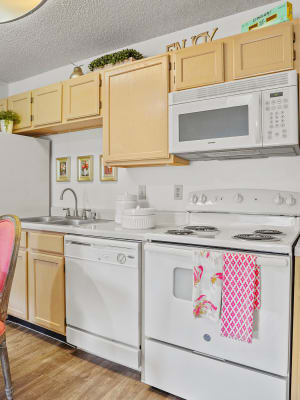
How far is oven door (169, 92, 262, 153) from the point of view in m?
1.72

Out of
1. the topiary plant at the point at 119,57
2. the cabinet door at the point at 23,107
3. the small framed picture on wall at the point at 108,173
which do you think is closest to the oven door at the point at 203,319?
the small framed picture on wall at the point at 108,173

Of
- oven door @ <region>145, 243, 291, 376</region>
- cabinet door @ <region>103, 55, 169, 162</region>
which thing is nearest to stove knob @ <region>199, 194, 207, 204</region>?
cabinet door @ <region>103, 55, 169, 162</region>

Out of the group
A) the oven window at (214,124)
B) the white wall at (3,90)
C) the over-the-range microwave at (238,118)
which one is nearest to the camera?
the over-the-range microwave at (238,118)

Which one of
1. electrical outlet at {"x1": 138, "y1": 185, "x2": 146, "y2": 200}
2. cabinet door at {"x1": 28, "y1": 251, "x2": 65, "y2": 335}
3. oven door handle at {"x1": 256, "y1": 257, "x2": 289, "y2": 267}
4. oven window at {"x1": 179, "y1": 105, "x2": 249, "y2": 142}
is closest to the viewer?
oven door handle at {"x1": 256, "y1": 257, "x2": 289, "y2": 267}

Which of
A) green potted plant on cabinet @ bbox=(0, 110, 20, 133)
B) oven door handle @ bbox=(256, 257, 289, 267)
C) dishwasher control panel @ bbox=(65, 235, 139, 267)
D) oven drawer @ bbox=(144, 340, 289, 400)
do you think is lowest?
oven drawer @ bbox=(144, 340, 289, 400)

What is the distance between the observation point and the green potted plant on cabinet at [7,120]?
2.91m

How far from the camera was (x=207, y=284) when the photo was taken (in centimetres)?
146

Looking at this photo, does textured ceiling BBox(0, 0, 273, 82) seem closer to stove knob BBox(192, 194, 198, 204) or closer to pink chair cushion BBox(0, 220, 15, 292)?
stove knob BBox(192, 194, 198, 204)

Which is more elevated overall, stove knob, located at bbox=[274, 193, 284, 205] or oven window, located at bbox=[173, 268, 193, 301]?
stove knob, located at bbox=[274, 193, 284, 205]

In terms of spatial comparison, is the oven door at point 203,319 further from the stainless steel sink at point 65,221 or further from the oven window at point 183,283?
the stainless steel sink at point 65,221

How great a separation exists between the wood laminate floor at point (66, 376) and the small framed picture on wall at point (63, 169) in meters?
1.56

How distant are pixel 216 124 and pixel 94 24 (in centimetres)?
134

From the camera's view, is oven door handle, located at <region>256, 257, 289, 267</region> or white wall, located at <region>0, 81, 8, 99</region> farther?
white wall, located at <region>0, 81, 8, 99</region>

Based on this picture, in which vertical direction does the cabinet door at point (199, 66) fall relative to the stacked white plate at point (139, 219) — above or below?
above
